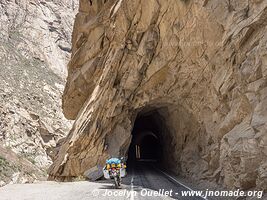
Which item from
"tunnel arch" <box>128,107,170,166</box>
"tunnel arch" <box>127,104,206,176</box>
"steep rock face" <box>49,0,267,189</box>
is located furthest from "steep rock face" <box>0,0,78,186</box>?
"tunnel arch" <box>127,104,206,176</box>

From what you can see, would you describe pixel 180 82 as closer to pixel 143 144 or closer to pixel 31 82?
pixel 143 144

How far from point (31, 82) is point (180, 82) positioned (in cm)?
5191

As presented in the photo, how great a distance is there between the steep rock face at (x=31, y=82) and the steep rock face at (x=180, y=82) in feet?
55.3

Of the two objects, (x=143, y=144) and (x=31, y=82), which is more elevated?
(x=31, y=82)

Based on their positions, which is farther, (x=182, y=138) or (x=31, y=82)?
(x=31, y=82)

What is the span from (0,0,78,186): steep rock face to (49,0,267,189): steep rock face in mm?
16851

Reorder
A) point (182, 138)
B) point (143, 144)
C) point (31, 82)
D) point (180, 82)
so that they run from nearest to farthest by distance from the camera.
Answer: point (180, 82) → point (182, 138) → point (143, 144) → point (31, 82)

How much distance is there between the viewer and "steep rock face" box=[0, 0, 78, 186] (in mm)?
48406

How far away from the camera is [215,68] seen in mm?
14500

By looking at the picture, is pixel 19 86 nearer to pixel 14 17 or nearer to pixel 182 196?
pixel 14 17

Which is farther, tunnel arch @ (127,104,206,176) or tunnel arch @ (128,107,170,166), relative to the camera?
tunnel arch @ (128,107,170,166)

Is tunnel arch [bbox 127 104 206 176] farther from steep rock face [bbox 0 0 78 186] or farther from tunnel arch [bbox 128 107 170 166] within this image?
steep rock face [bbox 0 0 78 186]

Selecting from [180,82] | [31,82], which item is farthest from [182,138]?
[31,82]

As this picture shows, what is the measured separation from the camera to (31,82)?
63.5 meters
